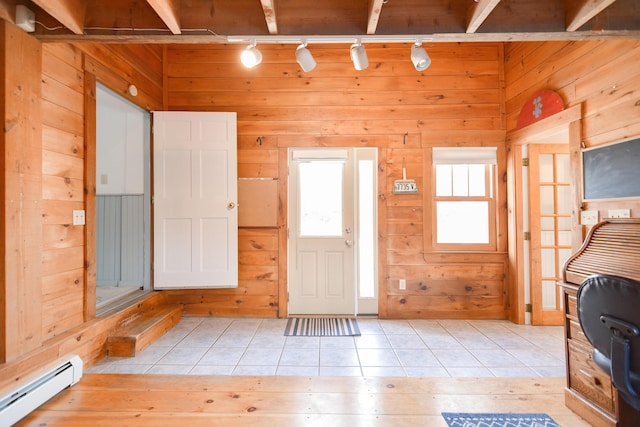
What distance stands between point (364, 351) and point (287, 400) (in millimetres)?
932

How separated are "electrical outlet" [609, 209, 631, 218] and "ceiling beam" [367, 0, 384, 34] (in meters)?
2.07

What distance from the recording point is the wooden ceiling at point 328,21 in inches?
73.2

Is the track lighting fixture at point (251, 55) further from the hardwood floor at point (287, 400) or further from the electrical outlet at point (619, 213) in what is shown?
the electrical outlet at point (619, 213)

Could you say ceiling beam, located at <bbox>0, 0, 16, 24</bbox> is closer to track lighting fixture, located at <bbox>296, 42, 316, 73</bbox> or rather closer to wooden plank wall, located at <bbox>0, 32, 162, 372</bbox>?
wooden plank wall, located at <bbox>0, 32, 162, 372</bbox>

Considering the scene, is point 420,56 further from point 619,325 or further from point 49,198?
point 49,198

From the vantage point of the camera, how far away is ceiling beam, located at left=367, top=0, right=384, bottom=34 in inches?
66.9

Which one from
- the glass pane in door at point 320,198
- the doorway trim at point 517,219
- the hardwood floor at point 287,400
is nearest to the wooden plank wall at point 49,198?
the hardwood floor at point 287,400

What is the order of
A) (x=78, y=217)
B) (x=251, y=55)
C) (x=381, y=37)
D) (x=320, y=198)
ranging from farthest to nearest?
(x=320, y=198) < (x=78, y=217) < (x=251, y=55) < (x=381, y=37)

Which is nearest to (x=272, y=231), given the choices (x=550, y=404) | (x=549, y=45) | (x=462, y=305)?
(x=462, y=305)

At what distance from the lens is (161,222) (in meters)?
3.21

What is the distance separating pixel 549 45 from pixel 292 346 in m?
3.68

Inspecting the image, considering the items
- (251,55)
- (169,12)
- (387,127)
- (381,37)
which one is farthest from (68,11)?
(387,127)

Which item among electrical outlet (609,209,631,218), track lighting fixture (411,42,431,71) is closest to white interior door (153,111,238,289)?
track lighting fixture (411,42,431,71)

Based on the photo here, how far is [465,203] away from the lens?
3496mm
